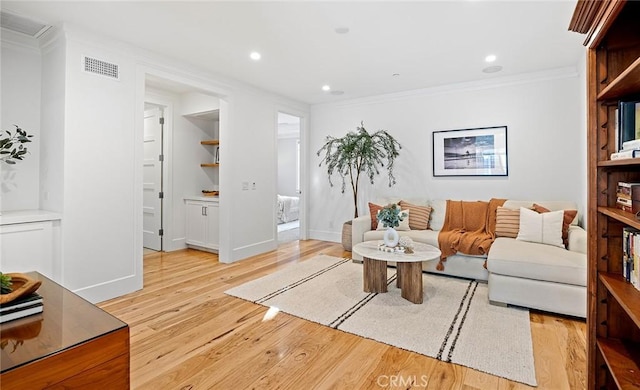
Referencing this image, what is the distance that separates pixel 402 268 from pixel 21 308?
2.70 metres

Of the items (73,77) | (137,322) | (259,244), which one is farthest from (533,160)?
(73,77)

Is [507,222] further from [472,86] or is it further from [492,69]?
[472,86]

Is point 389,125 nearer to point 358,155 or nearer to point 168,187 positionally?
point 358,155

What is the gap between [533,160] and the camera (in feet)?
13.7

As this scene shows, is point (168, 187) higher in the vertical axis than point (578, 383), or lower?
higher

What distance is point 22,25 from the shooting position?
111 inches

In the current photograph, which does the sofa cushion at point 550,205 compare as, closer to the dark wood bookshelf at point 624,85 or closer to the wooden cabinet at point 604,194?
the wooden cabinet at point 604,194

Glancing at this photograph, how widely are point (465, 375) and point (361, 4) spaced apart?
8.88 ft

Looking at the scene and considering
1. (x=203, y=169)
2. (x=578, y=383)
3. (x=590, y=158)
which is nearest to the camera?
(x=590, y=158)

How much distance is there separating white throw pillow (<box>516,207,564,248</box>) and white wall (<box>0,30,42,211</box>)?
4.98 meters

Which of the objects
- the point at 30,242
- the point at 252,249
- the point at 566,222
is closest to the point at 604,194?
the point at 566,222

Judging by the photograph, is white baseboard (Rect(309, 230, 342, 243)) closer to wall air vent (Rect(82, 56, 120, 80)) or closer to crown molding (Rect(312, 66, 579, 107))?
crown molding (Rect(312, 66, 579, 107))

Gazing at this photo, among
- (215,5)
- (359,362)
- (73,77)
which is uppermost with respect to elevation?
(215,5)

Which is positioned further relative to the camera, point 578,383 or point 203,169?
point 203,169
